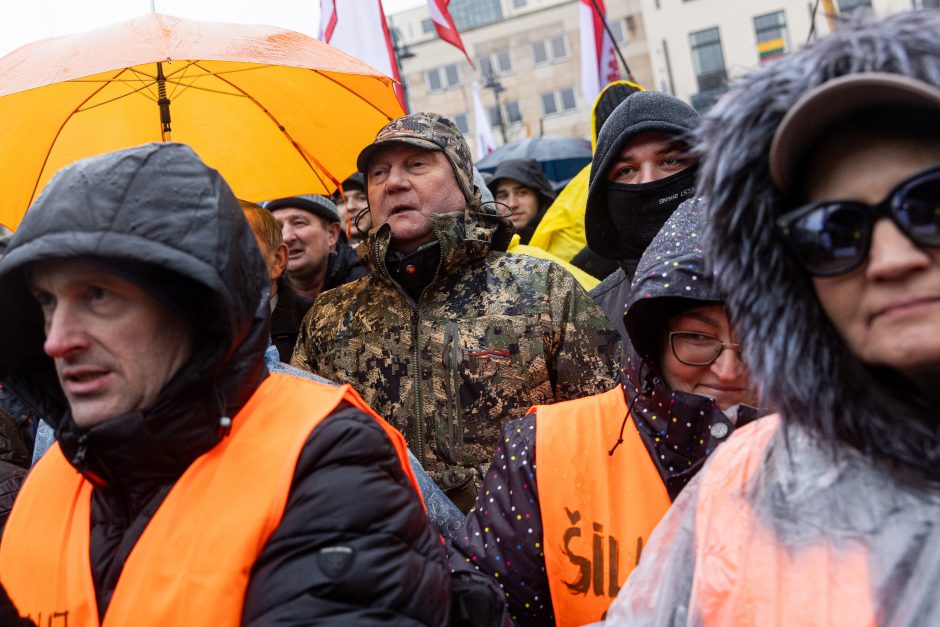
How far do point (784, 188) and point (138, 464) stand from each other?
1289 mm

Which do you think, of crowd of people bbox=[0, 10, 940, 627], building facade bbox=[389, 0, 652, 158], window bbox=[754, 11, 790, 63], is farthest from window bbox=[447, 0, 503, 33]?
crowd of people bbox=[0, 10, 940, 627]

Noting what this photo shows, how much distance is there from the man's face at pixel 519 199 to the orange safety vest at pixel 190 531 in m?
5.37

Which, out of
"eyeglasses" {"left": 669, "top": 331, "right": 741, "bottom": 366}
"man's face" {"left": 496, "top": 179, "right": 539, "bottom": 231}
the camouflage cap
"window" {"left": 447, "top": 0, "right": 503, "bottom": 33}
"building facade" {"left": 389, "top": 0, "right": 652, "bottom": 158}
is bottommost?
"eyeglasses" {"left": 669, "top": 331, "right": 741, "bottom": 366}

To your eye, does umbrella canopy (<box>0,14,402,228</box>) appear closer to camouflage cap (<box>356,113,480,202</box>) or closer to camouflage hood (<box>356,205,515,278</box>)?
camouflage cap (<box>356,113,480,202</box>)

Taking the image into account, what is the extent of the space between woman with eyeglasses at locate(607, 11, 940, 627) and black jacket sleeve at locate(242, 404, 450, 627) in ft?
1.21

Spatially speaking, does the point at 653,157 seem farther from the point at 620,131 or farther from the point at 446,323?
the point at 446,323

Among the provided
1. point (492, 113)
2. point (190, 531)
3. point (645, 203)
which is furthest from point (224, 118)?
point (492, 113)

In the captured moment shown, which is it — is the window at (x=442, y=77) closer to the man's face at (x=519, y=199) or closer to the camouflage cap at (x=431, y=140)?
the man's face at (x=519, y=199)

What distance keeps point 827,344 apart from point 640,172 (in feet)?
7.29

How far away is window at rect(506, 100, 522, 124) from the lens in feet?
154

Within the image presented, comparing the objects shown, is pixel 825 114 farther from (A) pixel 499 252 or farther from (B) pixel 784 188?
(A) pixel 499 252

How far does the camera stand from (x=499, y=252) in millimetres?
3600

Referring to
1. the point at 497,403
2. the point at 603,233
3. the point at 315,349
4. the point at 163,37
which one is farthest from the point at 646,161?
the point at 163,37

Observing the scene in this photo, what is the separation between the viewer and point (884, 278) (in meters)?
1.28
